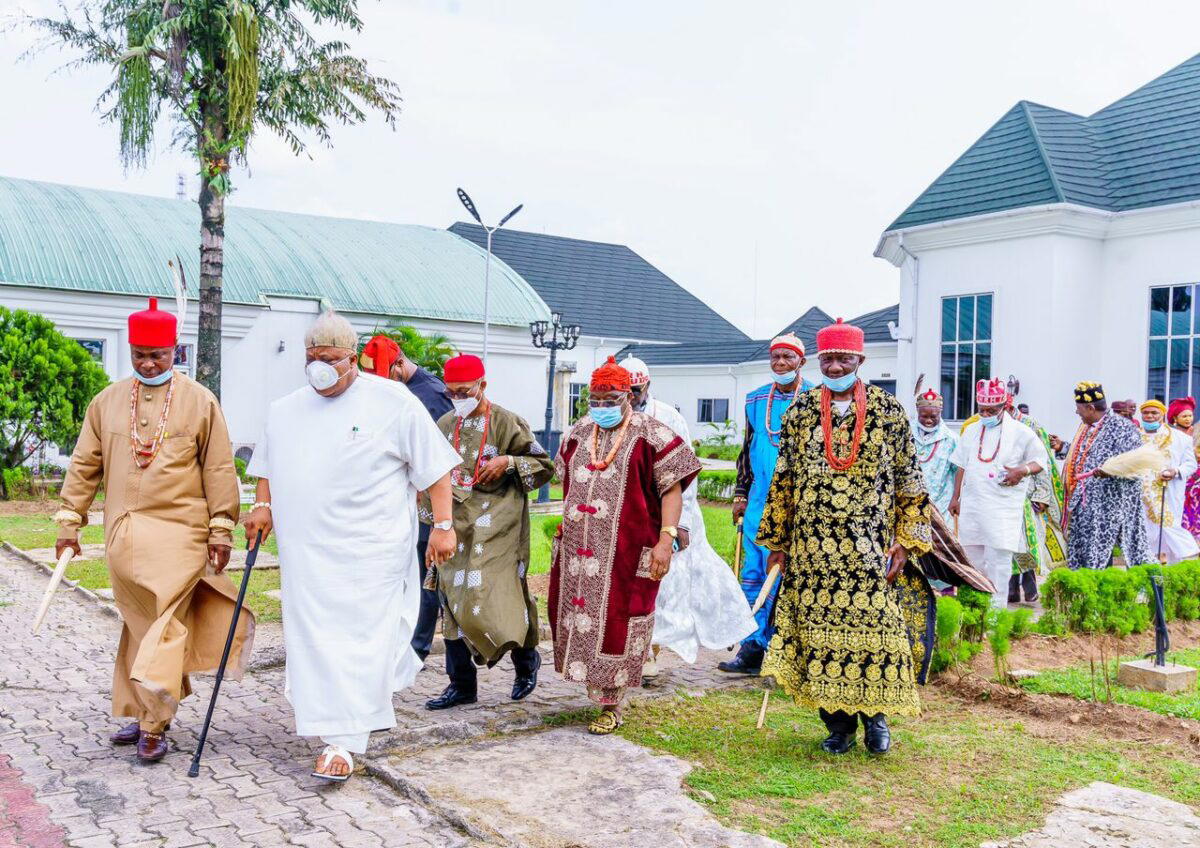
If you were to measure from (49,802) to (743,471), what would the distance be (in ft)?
13.9

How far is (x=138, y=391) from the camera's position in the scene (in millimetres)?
5168

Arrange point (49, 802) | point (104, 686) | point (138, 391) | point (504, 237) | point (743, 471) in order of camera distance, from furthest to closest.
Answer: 1. point (504, 237)
2. point (743, 471)
3. point (104, 686)
4. point (138, 391)
5. point (49, 802)

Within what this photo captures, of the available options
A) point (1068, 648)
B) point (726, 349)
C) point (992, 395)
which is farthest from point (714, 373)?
point (1068, 648)

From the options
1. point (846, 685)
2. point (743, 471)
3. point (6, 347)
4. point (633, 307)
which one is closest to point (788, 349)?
point (743, 471)

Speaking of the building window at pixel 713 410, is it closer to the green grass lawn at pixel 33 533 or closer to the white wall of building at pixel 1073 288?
the white wall of building at pixel 1073 288

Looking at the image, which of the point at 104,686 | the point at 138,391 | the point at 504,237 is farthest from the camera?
the point at 504,237

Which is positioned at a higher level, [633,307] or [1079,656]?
[633,307]

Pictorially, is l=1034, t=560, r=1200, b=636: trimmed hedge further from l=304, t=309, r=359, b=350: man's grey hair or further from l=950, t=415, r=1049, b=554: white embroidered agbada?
l=304, t=309, r=359, b=350: man's grey hair

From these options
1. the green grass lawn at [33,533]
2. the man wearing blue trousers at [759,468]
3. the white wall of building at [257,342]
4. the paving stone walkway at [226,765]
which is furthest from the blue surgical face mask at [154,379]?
the white wall of building at [257,342]

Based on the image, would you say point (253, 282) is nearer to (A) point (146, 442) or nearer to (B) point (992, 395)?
(B) point (992, 395)

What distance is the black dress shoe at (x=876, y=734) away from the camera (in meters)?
5.14

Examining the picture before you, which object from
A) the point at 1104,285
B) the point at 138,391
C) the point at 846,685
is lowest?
the point at 846,685

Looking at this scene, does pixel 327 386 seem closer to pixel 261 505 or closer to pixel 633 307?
pixel 261 505

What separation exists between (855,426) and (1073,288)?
43.2 feet
